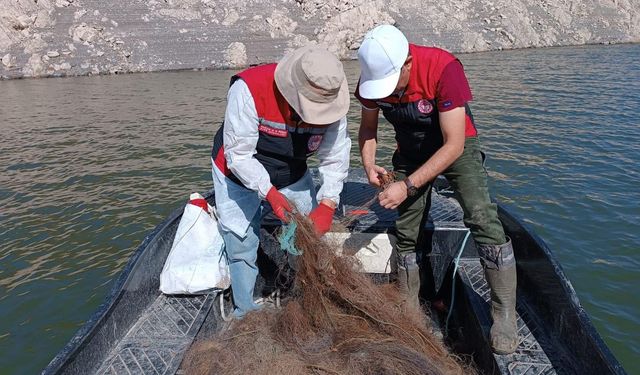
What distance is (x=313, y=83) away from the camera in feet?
9.78

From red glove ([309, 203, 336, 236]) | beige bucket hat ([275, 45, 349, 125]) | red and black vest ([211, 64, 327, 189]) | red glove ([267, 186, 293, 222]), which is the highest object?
beige bucket hat ([275, 45, 349, 125])

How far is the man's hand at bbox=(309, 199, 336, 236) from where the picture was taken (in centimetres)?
353

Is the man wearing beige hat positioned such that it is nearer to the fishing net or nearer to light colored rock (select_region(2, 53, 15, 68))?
the fishing net

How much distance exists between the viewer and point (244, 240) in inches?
152

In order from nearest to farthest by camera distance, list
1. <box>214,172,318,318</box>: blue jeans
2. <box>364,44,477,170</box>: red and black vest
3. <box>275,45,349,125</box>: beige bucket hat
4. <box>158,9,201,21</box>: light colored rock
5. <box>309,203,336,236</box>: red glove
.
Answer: <box>275,45,349,125</box>: beige bucket hat < <box>364,44,477,170</box>: red and black vest < <box>309,203,336,236</box>: red glove < <box>214,172,318,318</box>: blue jeans < <box>158,9,201,21</box>: light colored rock

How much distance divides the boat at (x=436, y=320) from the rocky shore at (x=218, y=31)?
23795 millimetres

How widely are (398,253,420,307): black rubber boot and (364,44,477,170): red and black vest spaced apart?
76cm

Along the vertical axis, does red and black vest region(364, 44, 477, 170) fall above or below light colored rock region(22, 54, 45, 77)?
above

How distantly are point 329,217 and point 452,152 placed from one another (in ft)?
3.47

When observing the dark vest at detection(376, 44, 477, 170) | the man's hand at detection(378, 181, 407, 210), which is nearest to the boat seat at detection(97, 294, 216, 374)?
the man's hand at detection(378, 181, 407, 210)

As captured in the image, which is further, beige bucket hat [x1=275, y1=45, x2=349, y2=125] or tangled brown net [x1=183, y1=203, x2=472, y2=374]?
beige bucket hat [x1=275, y1=45, x2=349, y2=125]

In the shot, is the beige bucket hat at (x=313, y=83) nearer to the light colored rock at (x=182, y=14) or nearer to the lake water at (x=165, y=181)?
the lake water at (x=165, y=181)

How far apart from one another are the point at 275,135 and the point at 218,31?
26.3 m

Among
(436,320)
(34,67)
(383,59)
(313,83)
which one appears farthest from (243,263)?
(34,67)
